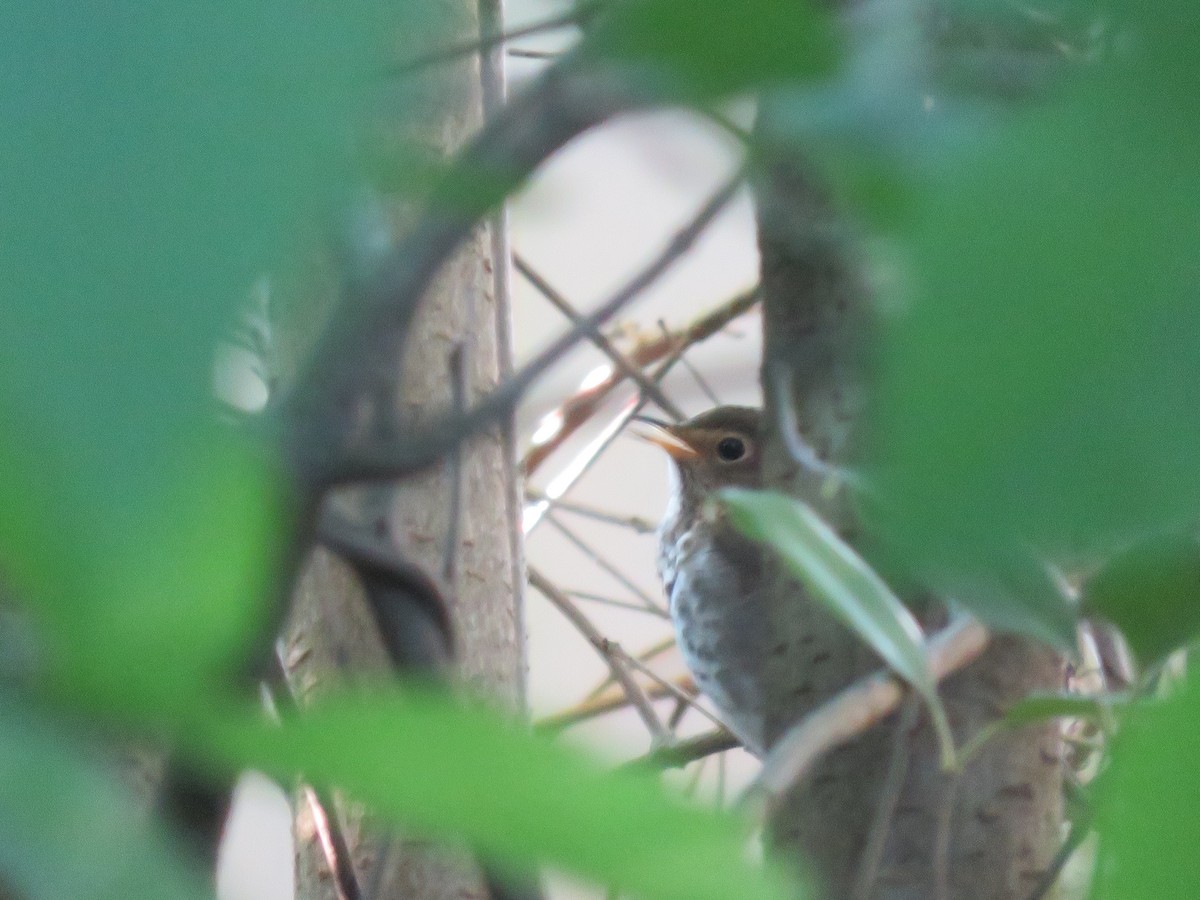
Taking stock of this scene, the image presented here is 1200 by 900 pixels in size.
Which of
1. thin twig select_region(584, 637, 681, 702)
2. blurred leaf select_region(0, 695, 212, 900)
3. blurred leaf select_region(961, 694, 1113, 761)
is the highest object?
thin twig select_region(584, 637, 681, 702)

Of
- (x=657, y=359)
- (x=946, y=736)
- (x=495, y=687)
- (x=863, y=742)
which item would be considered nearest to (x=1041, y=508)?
(x=946, y=736)

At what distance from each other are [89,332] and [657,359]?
5.46 ft

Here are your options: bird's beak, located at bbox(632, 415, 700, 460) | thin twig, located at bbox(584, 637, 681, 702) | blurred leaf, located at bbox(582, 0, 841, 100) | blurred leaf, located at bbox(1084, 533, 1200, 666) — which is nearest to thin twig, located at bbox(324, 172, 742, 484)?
blurred leaf, located at bbox(582, 0, 841, 100)

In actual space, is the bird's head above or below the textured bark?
above

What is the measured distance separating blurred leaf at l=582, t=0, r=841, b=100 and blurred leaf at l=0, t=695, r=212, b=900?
4.0 inches

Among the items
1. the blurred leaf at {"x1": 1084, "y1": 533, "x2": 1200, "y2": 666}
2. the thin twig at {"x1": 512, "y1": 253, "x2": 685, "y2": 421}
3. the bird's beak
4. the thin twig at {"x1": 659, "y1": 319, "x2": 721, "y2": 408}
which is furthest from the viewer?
the bird's beak

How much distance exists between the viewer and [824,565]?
0.38m

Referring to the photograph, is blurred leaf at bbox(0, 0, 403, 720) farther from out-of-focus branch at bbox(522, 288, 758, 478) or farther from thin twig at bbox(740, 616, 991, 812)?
out-of-focus branch at bbox(522, 288, 758, 478)

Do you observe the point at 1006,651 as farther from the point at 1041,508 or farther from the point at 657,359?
the point at 657,359

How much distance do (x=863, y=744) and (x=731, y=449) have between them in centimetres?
112

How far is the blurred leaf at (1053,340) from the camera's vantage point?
140 millimetres

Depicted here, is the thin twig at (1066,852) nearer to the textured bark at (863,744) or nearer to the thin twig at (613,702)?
the textured bark at (863,744)

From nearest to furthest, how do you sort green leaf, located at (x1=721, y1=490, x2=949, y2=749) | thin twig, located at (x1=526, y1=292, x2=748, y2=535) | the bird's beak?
1. green leaf, located at (x1=721, y1=490, x2=949, y2=749)
2. thin twig, located at (x1=526, y1=292, x2=748, y2=535)
3. the bird's beak

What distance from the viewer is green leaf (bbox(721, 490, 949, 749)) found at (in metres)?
0.37
